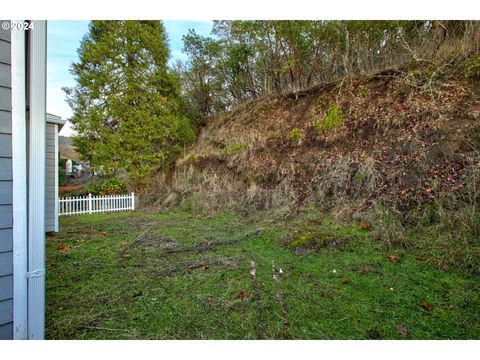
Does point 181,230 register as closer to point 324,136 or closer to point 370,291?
point 370,291

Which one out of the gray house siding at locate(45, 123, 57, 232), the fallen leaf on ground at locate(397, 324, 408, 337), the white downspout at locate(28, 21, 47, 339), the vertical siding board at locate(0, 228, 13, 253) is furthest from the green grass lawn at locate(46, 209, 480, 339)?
the gray house siding at locate(45, 123, 57, 232)

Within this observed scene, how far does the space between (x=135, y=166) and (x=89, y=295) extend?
7.57 m

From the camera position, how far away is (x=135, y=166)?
9133 mm

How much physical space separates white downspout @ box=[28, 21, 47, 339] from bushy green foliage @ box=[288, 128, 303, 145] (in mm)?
5817

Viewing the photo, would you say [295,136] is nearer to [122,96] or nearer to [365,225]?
[365,225]

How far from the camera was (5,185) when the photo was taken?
1.46 metres

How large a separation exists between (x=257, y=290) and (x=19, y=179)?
7.22ft

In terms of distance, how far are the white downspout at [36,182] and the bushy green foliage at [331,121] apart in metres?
5.83

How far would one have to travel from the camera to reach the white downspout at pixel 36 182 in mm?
1551

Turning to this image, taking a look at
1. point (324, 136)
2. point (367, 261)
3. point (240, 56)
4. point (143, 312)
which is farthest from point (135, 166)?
point (367, 261)

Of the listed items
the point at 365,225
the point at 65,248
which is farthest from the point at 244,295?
the point at 65,248

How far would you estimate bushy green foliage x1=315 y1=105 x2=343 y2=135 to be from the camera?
595cm

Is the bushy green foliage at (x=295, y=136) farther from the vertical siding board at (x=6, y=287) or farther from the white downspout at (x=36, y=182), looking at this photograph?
the vertical siding board at (x=6, y=287)

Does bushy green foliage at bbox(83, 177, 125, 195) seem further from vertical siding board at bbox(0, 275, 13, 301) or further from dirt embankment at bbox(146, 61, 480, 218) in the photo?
vertical siding board at bbox(0, 275, 13, 301)
